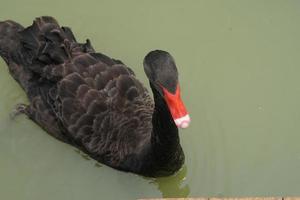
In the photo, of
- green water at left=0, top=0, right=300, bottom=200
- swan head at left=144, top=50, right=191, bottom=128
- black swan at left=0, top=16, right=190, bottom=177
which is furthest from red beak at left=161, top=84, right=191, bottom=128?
green water at left=0, top=0, right=300, bottom=200

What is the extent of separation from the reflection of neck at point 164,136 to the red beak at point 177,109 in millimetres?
166

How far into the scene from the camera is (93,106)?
12.2 feet

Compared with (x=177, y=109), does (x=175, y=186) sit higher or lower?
lower

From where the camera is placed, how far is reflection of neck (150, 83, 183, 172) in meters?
3.20

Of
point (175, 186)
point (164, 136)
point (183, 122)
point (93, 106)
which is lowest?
point (175, 186)

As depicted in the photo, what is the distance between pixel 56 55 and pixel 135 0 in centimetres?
143

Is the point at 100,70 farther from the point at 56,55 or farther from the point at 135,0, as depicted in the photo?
the point at 135,0

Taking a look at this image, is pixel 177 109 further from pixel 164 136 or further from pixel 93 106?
pixel 93 106

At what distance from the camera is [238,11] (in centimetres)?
498

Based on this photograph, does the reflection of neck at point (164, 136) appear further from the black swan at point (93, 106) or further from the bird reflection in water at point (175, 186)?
the bird reflection in water at point (175, 186)

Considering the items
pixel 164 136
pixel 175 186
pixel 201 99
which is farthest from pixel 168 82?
pixel 201 99

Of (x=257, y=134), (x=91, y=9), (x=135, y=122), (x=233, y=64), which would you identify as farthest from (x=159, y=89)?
(x=91, y=9)

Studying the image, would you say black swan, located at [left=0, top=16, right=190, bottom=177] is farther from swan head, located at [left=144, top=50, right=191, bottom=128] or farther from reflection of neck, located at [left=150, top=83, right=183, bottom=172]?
swan head, located at [left=144, top=50, right=191, bottom=128]

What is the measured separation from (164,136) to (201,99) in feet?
3.63
